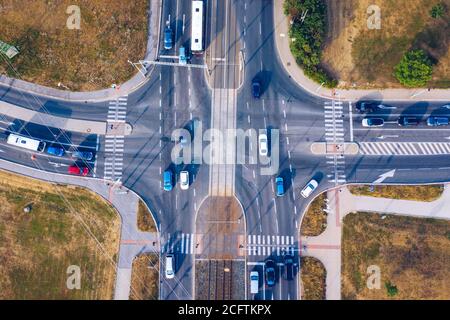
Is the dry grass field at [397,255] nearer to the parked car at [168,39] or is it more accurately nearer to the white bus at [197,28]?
the white bus at [197,28]

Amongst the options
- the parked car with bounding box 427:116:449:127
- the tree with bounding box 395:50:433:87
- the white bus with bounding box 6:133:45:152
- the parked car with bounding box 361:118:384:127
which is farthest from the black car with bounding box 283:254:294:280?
the white bus with bounding box 6:133:45:152

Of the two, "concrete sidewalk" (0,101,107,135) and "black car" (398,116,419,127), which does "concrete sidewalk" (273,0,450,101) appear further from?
"concrete sidewalk" (0,101,107,135)

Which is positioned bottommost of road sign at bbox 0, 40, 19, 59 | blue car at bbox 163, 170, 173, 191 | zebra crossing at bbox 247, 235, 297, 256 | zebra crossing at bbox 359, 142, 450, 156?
zebra crossing at bbox 247, 235, 297, 256

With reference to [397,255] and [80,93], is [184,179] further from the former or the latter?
[397,255]

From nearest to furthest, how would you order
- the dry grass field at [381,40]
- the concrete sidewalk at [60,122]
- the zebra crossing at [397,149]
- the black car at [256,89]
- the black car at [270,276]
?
1. the black car at [270,276]
2. the black car at [256,89]
3. the concrete sidewalk at [60,122]
4. the zebra crossing at [397,149]
5. the dry grass field at [381,40]

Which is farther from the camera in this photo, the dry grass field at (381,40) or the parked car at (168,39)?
the dry grass field at (381,40)

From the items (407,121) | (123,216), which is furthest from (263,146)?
(123,216)

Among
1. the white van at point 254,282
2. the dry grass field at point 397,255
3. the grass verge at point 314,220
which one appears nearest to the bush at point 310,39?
the grass verge at point 314,220
